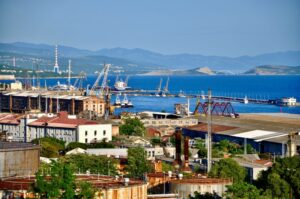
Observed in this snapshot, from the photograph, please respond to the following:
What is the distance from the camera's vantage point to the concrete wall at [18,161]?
15500 millimetres

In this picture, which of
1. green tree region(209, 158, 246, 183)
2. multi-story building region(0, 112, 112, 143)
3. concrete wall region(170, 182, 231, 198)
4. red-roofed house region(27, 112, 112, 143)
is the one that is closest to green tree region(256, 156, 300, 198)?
concrete wall region(170, 182, 231, 198)

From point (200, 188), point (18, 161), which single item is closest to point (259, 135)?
point (200, 188)

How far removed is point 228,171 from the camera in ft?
63.1

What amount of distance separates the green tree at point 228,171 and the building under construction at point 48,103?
28.7 meters

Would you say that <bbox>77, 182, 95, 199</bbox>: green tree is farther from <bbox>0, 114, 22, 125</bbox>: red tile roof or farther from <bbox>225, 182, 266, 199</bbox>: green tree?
<bbox>0, 114, 22, 125</bbox>: red tile roof

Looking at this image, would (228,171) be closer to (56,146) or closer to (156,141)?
(56,146)

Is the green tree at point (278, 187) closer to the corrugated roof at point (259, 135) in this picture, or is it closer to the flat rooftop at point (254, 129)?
the flat rooftop at point (254, 129)

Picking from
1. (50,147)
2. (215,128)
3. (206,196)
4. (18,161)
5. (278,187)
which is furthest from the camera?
(215,128)

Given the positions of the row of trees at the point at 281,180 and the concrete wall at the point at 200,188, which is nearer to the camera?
the concrete wall at the point at 200,188

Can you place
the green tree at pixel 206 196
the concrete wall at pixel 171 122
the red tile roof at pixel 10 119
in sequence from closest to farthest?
the green tree at pixel 206 196, the red tile roof at pixel 10 119, the concrete wall at pixel 171 122

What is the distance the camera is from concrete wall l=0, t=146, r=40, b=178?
15.5m

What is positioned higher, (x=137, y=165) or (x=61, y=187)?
(x=61, y=187)

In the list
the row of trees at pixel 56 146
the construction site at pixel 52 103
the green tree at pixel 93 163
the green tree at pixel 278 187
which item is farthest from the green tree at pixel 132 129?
the green tree at pixel 278 187

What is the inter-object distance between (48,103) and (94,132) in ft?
75.5
